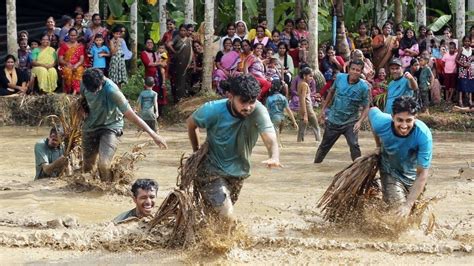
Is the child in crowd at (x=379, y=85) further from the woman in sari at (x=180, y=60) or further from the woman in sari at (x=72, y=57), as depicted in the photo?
the woman in sari at (x=72, y=57)

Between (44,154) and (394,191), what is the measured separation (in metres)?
4.62

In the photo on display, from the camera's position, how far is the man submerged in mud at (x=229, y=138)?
25.0 ft

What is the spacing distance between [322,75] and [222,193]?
11.2 m

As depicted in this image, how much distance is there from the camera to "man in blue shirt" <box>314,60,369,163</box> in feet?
39.7

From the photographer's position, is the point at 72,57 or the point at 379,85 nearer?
the point at 72,57

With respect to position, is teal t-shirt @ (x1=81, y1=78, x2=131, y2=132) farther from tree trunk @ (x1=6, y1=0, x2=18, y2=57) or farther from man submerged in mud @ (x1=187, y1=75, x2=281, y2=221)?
tree trunk @ (x1=6, y1=0, x2=18, y2=57)

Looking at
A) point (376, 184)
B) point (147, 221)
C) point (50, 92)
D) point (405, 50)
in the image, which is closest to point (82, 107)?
point (147, 221)

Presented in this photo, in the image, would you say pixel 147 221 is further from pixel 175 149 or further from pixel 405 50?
pixel 405 50

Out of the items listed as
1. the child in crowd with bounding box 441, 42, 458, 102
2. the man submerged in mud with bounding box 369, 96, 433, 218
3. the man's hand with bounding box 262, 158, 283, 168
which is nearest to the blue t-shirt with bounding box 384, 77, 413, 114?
the man submerged in mud with bounding box 369, 96, 433, 218

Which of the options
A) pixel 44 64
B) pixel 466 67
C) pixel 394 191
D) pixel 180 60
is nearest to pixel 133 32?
pixel 180 60

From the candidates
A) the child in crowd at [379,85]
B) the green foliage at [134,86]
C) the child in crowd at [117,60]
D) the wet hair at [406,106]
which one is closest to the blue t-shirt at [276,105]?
the child in crowd at [379,85]

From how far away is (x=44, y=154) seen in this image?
37.6 ft

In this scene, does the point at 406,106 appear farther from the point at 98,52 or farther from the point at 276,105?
the point at 98,52

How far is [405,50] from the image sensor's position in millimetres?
18938
